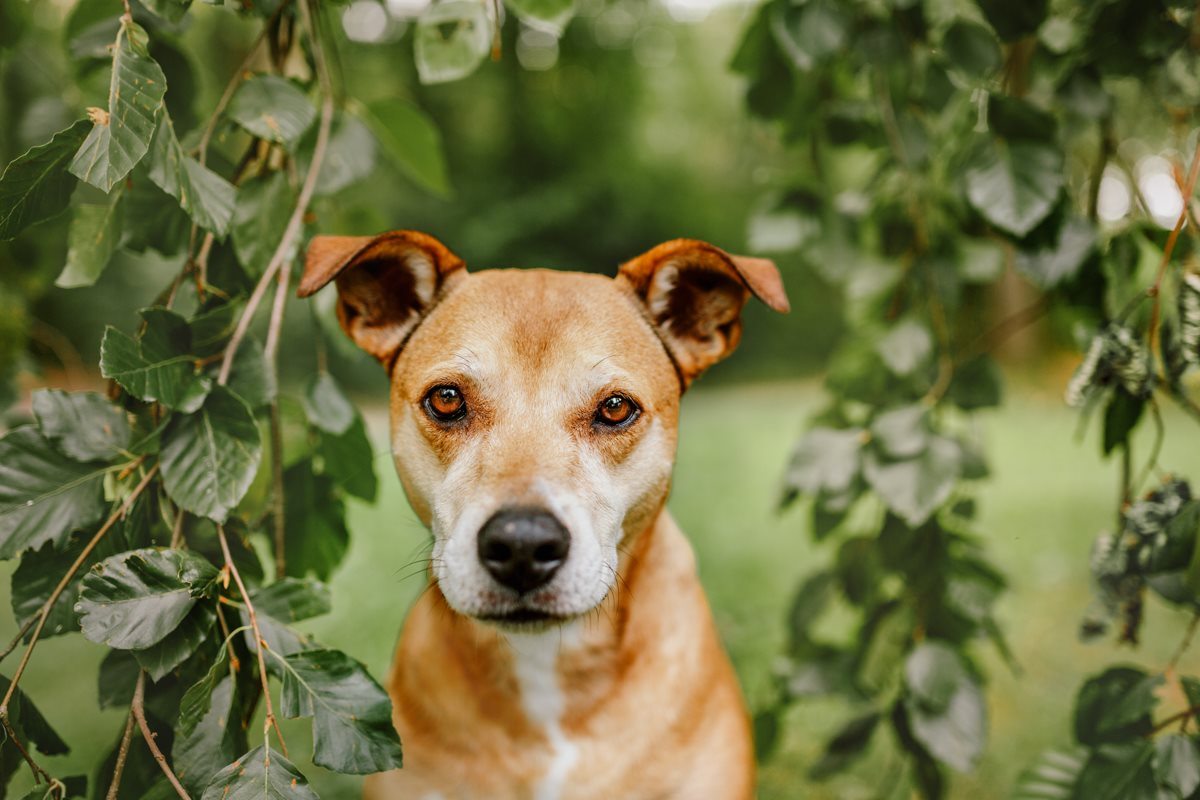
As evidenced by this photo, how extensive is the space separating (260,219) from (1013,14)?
2054 mm

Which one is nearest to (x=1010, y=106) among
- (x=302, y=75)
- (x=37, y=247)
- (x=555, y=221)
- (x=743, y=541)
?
(x=302, y=75)

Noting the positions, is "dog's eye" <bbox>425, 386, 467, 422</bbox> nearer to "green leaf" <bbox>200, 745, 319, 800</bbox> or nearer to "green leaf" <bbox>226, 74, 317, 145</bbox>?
"green leaf" <bbox>226, 74, 317, 145</bbox>

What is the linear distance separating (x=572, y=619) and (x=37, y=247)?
2629mm

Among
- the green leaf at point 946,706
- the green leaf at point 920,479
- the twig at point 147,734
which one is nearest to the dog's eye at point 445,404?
the twig at point 147,734

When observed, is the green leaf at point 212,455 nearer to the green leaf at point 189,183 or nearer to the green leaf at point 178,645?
the green leaf at point 178,645

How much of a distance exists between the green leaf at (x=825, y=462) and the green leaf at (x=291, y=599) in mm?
1491

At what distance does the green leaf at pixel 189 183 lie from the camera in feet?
5.80

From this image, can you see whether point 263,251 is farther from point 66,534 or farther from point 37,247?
point 37,247

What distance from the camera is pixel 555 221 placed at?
50.2 ft

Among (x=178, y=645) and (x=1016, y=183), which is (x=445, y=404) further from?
(x=1016, y=183)

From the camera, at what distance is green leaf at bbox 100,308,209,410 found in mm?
1681

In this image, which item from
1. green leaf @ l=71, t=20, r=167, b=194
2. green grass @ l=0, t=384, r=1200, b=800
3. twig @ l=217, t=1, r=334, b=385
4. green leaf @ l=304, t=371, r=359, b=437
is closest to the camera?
green leaf @ l=71, t=20, r=167, b=194

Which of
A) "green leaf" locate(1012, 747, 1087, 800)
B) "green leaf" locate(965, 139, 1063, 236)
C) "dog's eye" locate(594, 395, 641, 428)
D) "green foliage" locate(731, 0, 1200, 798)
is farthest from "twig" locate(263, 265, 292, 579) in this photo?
"green leaf" locate(1012, 747, 1087, 800)

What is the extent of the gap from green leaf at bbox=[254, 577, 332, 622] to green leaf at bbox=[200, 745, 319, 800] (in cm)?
30
